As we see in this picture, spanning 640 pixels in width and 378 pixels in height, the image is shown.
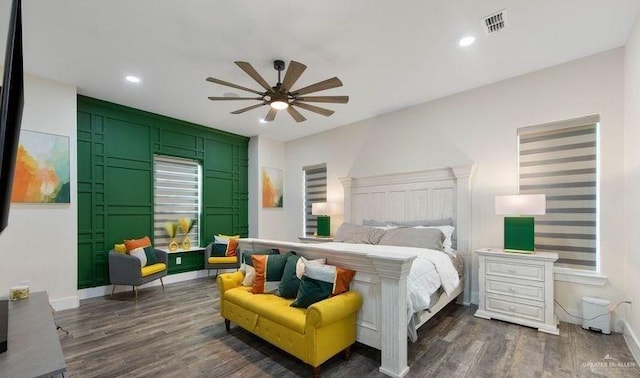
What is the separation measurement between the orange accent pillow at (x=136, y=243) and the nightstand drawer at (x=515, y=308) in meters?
4.95

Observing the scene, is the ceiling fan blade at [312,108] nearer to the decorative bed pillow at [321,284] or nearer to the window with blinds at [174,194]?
the decorative bed pillow at [321,284]

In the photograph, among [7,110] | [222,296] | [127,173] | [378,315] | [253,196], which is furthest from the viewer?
[253,196]

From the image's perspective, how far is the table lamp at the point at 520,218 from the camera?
123 inches

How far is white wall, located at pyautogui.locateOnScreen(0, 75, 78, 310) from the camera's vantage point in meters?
3.48

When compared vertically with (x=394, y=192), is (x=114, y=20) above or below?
above

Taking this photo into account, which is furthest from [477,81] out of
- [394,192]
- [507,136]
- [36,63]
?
[36,63]

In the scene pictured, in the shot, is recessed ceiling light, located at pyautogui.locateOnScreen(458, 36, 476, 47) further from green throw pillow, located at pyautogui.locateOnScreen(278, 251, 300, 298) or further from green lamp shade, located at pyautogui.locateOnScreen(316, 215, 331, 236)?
green lamp shade, located at pyautogui.locateOnScreen(316, 215, 331, 236)

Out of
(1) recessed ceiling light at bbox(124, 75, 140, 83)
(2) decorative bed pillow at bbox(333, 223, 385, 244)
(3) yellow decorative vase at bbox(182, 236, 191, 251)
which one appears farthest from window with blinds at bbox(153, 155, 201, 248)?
(2) decorative bed pillow at bbox(333, 223, 385, 244)

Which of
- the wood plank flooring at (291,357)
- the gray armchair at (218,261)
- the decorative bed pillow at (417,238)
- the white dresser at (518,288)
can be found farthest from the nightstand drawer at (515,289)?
the gray armchair at (218,261)

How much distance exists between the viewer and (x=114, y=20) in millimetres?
2588

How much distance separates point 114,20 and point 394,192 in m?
4.16

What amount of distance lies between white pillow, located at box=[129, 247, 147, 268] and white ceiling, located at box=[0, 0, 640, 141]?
2.36 meters

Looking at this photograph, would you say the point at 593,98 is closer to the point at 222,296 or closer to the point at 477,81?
the point at 477,81

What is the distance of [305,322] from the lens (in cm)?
→ 221
